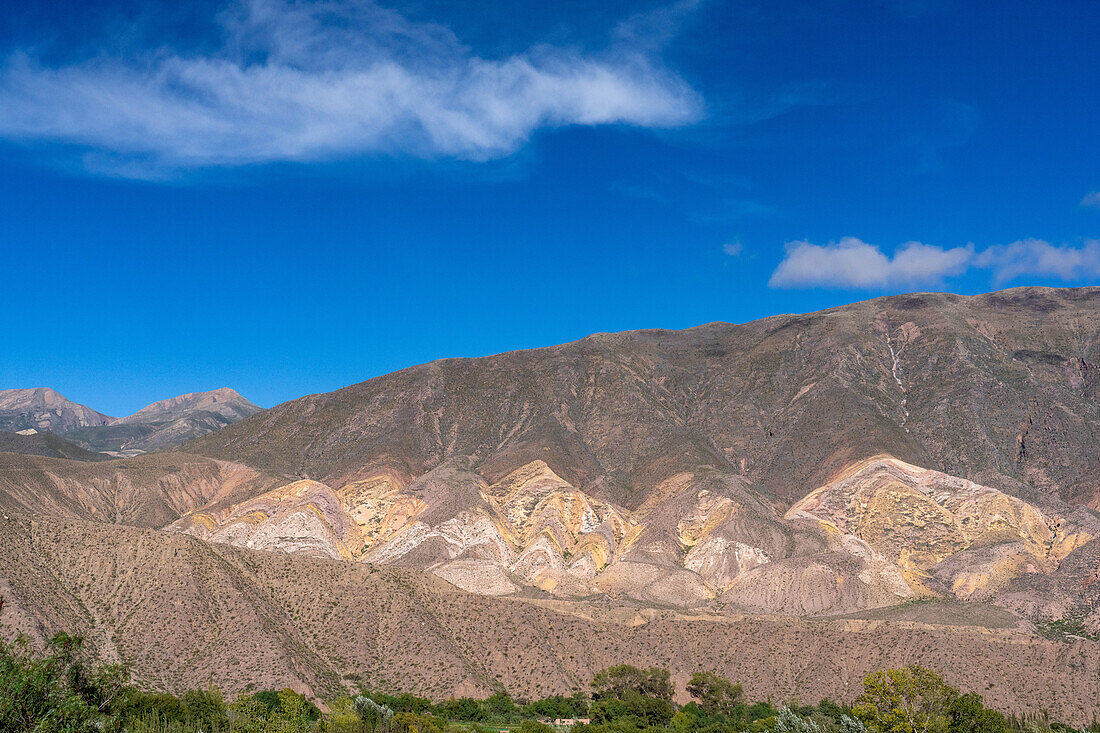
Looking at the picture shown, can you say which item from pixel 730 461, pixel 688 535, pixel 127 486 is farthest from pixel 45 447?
pixel 688 535

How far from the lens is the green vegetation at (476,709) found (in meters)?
30.8

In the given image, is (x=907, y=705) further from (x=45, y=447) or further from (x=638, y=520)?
(x=45, y=447)

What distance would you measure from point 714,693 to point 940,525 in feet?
174

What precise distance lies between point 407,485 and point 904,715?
9345 cm

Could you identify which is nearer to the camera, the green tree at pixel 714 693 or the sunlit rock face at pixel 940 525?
the green tree at pixel 714 693

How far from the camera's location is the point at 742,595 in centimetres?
9744

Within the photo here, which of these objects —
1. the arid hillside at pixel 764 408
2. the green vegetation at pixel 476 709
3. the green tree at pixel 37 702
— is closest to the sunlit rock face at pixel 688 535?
the arid hillside at pixel 764 408

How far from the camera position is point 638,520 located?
120625 mm

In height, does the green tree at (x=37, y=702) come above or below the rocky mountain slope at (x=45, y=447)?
below

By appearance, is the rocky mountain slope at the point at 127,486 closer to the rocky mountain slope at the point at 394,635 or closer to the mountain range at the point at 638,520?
the mountain range at the point at 638,520

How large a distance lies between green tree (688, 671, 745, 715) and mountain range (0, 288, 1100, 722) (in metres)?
3.88

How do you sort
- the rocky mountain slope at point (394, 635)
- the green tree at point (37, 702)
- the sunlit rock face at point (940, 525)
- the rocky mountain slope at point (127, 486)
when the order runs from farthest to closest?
the rocky mountain slope at point (127, 486)
the sunlit rock face at point (940, 525)
the rocky mountain slope at point (394, 635)
the green tree at point (37, 702)

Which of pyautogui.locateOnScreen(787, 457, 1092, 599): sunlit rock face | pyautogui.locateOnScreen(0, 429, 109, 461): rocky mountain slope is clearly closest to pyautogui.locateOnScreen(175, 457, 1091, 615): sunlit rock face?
pyautogui.locateOnScreen(787, 457, 1092, 599): sunlit rock face

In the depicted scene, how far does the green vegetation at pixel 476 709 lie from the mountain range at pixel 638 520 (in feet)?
13.8
